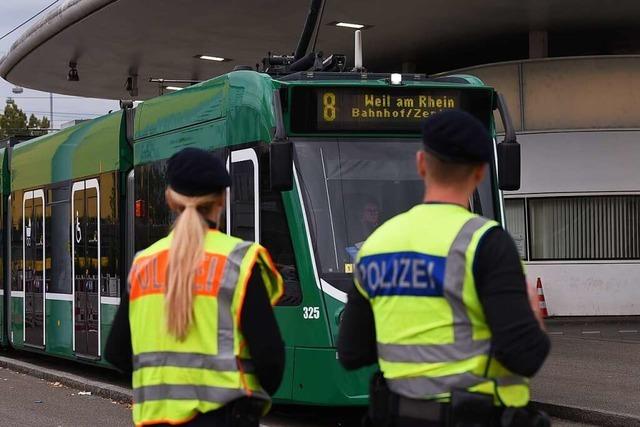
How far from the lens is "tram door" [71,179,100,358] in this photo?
14.7 m

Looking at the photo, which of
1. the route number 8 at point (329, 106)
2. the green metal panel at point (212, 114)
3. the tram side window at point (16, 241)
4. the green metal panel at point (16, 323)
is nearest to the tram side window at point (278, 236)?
the green metal panel at point (212, 114)

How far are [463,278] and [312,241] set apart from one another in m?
6.71

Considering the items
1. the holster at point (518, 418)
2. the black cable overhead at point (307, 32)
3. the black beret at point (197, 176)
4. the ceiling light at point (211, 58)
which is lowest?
the holster at point (518, 418)

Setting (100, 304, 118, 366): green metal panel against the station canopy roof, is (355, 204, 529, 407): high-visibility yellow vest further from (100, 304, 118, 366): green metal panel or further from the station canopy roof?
the station canopy roof

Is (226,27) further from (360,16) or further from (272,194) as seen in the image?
(272,194)

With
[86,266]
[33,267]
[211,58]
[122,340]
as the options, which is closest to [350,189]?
[86,266]

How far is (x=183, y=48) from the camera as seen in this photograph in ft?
92.7

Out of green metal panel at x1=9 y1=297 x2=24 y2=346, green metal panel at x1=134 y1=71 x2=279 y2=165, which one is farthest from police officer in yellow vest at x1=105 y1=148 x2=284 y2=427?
green metal panel at x1=9 y1=297 x2=24 y2=346

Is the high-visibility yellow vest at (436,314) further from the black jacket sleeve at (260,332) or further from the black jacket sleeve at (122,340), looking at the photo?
the black jacket sleeve at (122,340)

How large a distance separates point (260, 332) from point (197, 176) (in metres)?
0.58

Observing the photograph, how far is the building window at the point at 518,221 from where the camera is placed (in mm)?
23453

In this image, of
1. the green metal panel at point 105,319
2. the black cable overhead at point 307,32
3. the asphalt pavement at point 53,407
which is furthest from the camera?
the black cable overhead at point 307,32

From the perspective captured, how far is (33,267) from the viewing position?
1733 centimetres

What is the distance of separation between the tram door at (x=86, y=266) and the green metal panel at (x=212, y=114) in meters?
1.81
